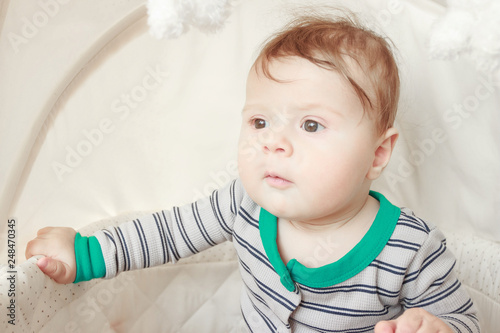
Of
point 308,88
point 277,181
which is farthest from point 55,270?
point 308,88

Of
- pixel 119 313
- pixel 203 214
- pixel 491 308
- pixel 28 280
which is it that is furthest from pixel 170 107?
pixel 491 308

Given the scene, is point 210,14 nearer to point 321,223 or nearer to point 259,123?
point 259,123

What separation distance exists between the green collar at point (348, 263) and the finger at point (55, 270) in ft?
1.13

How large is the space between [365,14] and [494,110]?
32cm

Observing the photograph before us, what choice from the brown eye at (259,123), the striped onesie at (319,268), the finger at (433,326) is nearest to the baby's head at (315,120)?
the brown eye at (259,123)

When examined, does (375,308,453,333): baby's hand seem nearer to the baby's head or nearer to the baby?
the baby

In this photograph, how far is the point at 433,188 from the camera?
4.06 feet

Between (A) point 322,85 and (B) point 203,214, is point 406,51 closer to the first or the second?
(A) point 322,85

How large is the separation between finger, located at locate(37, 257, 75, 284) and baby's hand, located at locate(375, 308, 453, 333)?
1.68 feet

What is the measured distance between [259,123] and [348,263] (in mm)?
270

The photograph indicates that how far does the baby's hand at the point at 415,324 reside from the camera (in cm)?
77

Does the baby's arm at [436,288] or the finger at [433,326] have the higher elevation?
the baby's arm at [436,288]

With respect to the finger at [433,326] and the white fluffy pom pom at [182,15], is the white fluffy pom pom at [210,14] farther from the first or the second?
the finger at [433,326]

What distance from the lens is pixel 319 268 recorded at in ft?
3.07
